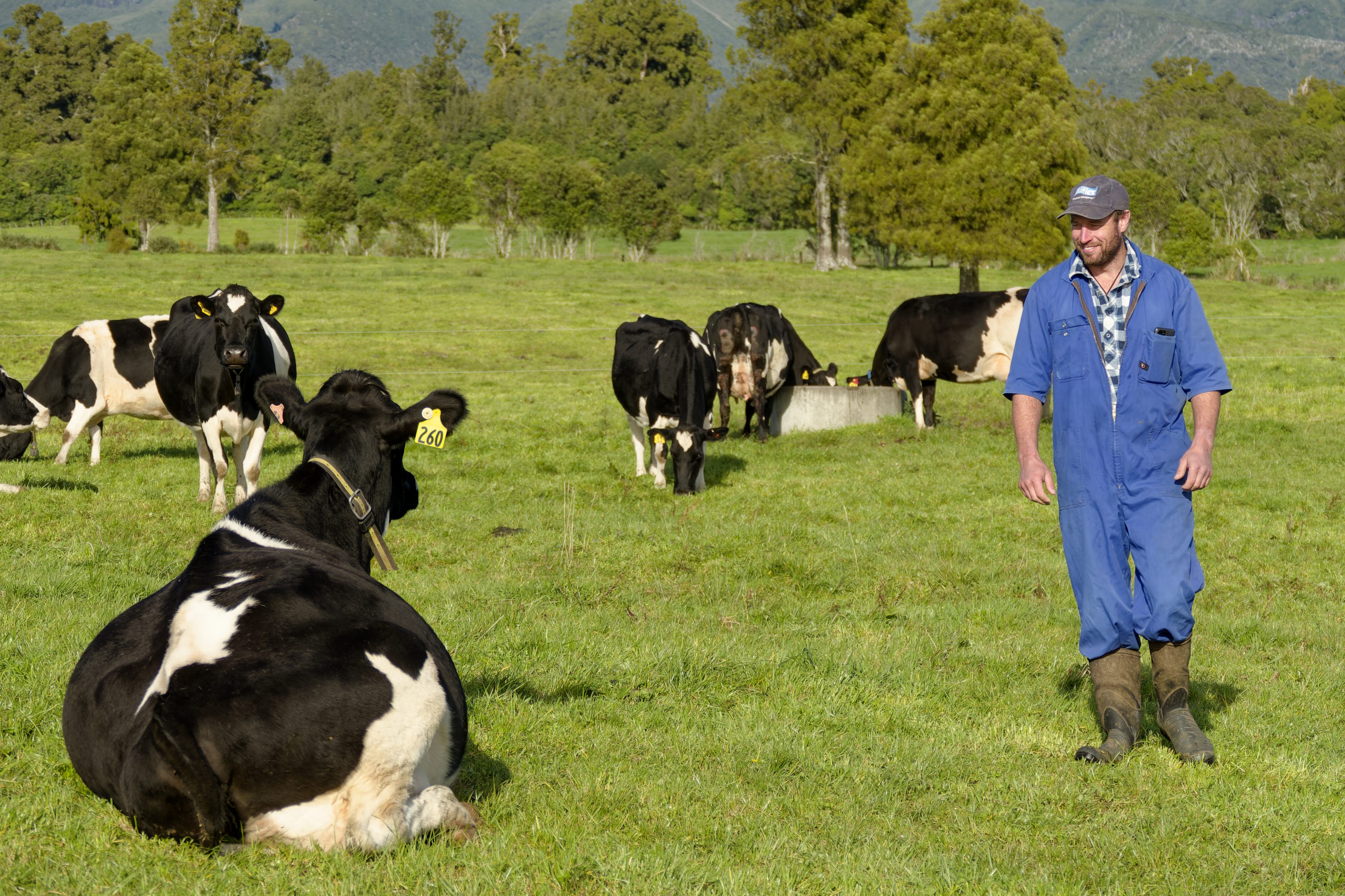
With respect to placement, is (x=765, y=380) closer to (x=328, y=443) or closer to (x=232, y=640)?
(x=328, y=443)

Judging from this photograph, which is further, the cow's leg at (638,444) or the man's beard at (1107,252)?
the cow's leg at (638,444)

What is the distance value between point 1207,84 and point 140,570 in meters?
123

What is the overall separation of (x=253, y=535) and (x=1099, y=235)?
3620 mm

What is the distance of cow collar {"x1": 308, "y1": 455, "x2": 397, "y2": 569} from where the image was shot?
4.98 m

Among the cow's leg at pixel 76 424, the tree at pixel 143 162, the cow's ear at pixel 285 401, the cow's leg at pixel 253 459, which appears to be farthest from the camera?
the tree at pixel 143 162

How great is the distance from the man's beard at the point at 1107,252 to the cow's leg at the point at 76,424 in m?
11.8

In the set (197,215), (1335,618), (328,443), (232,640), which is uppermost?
(197,215)

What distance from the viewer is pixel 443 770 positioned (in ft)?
13.4

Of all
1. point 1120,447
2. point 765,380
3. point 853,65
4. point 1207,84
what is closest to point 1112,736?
point 1120,447

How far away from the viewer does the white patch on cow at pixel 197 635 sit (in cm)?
378

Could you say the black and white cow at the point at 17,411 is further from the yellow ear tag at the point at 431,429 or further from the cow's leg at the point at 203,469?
the yellow ear tag at the point at 431,429

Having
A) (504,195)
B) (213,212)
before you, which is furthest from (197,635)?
(504,195)

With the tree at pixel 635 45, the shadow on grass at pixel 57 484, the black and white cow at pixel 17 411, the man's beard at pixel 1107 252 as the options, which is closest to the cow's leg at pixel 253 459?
the shadow on grass at pixel 57 484

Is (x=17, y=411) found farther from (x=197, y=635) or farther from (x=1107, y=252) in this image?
(x=1107, y=252)
